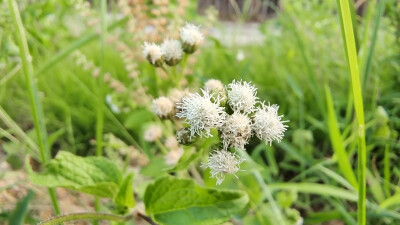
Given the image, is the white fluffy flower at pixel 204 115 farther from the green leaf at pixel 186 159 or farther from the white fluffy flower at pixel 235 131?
the green leaf at pixel 186 159

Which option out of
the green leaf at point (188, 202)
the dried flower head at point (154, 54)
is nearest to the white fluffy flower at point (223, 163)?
the green leaf at point (188, 202)

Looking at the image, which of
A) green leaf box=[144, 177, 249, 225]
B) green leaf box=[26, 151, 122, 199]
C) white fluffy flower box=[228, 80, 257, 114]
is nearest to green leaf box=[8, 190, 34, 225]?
green leaf box=[26, 151, 122, 199]

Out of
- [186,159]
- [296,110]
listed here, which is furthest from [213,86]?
Result: [296,110]

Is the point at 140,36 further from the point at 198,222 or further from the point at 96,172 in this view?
the point at 198,222

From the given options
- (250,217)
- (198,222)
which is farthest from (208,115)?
(250,217)

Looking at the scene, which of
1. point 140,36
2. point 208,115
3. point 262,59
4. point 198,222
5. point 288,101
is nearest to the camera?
point 208,115

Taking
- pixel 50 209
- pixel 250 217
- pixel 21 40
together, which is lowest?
pixel 250 217
